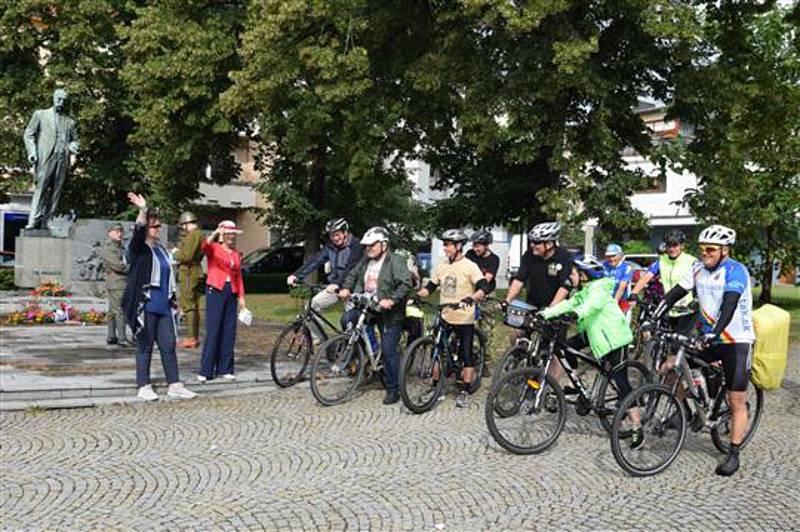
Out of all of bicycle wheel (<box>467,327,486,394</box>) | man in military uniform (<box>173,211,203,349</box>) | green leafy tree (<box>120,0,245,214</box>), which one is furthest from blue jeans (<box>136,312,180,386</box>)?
green leafy tree (<box>120,0,245,214</box>)

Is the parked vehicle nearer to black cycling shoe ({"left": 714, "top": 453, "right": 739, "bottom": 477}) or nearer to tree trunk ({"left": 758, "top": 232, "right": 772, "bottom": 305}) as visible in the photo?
tree trunk ({"left": 758, "top": 232, "right": 772, "bottom": 305})

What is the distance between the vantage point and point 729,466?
6.47 meters

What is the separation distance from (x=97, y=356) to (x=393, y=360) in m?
4.51

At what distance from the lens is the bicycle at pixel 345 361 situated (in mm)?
8562

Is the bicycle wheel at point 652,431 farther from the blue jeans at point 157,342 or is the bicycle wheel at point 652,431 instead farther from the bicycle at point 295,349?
the blue jeans at point 157,342

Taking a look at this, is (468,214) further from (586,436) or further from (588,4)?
(586,436)

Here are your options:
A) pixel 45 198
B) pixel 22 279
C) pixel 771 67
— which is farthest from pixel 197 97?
pixel 771 67

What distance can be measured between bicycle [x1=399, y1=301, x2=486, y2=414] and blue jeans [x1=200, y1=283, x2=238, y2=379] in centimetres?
232

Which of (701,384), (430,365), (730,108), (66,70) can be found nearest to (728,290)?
(701,384)

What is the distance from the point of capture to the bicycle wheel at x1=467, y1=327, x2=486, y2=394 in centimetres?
926

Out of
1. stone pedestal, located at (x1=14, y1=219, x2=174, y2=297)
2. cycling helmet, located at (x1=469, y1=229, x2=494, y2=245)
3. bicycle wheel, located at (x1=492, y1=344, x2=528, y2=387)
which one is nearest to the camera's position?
bicycle wheel, located at (x1=492, y1=344, x2=528, y2=387)

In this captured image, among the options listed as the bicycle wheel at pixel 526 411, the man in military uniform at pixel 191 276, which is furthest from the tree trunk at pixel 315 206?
the bicycle wheel at pixel 526 411

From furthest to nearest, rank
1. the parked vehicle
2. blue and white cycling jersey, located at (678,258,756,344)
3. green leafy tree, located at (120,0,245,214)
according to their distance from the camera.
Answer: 1. the parked vehicle
2. green leafy tree, located at (120,0,245,214)
3. blue and white cycling jersey, located at (678,258,756,344)

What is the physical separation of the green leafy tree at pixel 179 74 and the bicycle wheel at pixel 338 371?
575 inches
